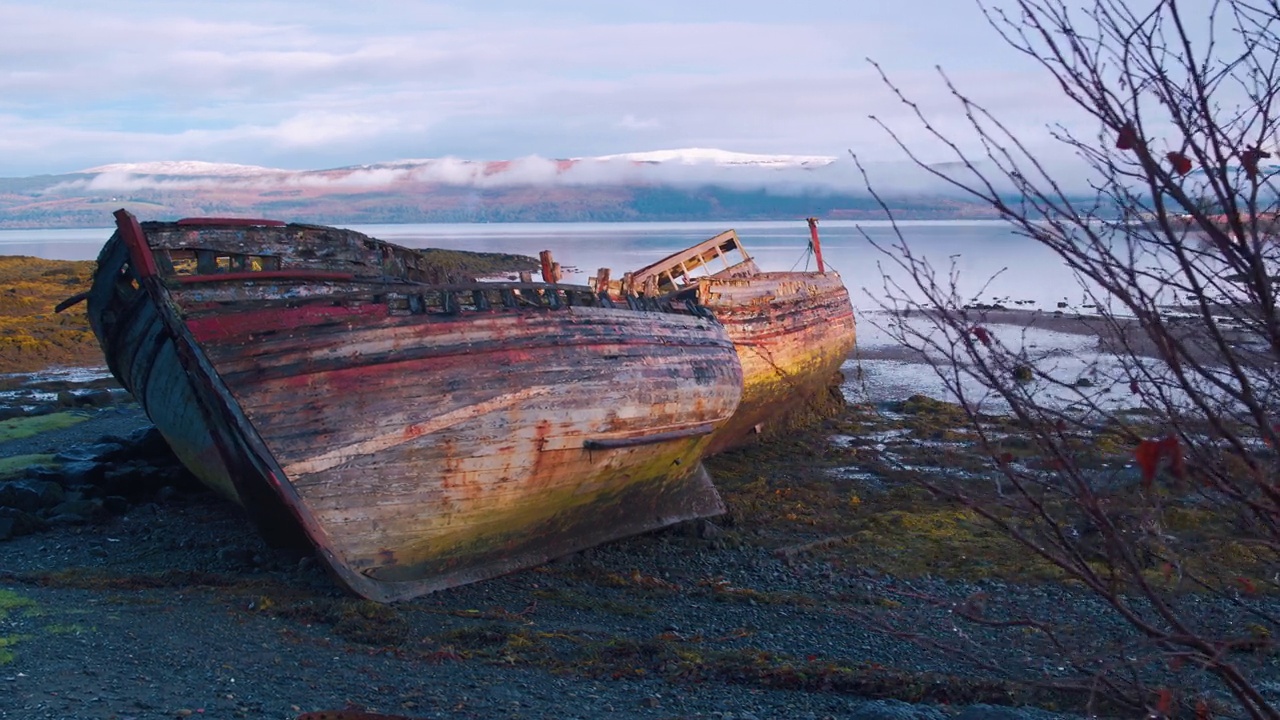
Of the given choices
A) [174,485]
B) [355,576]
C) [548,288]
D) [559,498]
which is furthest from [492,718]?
[174,485]

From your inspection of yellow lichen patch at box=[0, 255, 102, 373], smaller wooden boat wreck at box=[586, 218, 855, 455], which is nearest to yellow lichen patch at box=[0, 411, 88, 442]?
yellow lichen patch at box=[0, 255, 102, 373]

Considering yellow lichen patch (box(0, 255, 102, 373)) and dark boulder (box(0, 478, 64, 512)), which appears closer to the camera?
dark boulder (box(0, 478, 64, 512))

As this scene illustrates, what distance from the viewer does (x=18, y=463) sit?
13.7m

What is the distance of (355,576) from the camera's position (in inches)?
338

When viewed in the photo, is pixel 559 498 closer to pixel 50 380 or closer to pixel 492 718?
pixel 492 718

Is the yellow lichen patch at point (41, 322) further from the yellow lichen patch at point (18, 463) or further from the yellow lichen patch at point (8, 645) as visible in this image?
the yellow lichen patch at point (8, 645)

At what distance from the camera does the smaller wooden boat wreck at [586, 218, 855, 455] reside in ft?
55.5

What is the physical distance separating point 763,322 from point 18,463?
11.3 meters

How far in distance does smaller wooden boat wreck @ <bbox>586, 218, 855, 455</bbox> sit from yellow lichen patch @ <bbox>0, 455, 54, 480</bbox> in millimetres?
7856

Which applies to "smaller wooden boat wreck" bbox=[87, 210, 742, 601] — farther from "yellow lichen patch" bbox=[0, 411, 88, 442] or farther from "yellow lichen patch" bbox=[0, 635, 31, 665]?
"yellow lichen patch" bbox=[0, 411, 88, 442]

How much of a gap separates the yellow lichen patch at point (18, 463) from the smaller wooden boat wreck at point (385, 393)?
328 cm

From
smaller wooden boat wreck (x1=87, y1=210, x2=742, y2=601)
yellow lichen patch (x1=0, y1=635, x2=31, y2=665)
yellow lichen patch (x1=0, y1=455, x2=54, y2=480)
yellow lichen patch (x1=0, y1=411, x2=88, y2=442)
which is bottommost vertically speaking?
yellow lichen patch (x1=0, y1=411, x2=88, y2=442)

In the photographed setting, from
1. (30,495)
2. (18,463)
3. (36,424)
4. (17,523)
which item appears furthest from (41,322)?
(17,523)

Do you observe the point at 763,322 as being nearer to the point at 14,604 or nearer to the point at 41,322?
the point at 14,604
